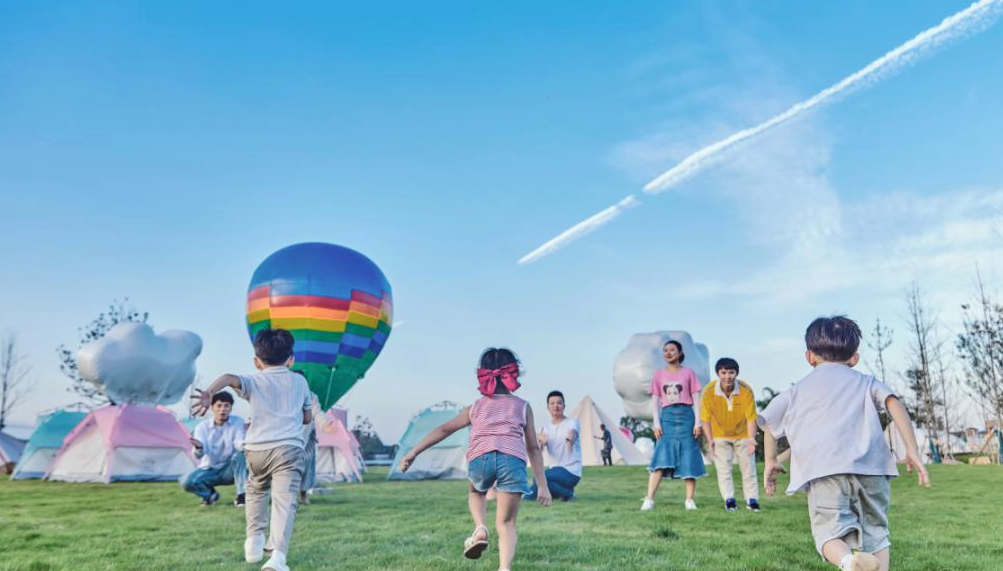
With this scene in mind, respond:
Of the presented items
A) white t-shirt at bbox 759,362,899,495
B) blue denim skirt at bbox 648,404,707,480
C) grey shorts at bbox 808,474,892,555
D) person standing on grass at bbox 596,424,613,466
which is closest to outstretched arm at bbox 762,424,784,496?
white t-shirt at bbox 759,362,899,495

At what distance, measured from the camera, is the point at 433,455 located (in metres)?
24.4

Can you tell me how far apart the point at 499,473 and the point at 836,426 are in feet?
7.54

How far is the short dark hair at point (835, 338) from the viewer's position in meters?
4.59

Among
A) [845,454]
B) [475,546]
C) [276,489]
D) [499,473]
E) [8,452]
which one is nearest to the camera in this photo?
[845,454]

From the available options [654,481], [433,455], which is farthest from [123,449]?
[654,481]

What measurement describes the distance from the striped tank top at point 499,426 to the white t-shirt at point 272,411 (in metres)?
1.51

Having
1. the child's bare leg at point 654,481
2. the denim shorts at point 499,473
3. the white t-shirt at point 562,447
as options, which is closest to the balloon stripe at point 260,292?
the white t-shirt at point 562,447

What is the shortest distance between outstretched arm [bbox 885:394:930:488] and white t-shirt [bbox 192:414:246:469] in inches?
384

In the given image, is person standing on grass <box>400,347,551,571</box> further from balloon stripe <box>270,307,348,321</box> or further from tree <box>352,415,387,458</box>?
tree <box>352,415,387,458</box>

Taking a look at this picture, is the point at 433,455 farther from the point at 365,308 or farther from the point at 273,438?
the point at 273,438

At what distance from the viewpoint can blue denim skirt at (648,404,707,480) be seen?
10.0 metres

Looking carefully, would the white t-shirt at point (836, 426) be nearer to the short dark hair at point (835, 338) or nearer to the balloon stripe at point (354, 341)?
the short dark hair at point (835, 338)

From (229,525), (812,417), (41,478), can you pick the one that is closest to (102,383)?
(41,478)

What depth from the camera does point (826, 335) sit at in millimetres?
4660
